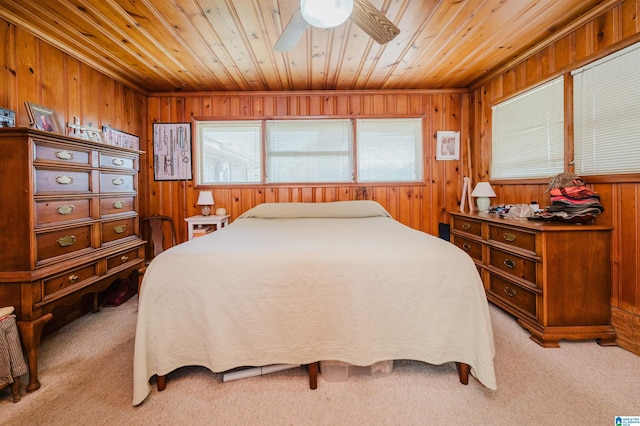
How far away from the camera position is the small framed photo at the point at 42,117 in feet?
6.42

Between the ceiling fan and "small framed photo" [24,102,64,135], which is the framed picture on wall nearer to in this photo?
"small framed photo" [24,102,64,135]

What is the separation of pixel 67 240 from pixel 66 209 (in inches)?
7.9

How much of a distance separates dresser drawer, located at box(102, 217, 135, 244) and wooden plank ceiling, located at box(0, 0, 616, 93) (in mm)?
1513

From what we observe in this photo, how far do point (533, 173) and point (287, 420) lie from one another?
2.89 m

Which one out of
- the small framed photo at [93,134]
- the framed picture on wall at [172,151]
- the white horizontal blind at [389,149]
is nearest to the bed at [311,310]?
the small framed photo at [93,134]

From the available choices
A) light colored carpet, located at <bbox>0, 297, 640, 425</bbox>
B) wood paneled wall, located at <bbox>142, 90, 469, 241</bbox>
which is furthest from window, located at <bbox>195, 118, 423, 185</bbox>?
light colored carpet, located at <bbox>0, 297, 640, 425</bbox>

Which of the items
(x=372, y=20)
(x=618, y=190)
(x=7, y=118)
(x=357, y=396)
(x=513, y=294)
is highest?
(x=372, y=20)

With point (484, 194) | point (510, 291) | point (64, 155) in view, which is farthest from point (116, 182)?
point (484, 194)

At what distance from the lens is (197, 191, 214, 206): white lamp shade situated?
3.18 metres

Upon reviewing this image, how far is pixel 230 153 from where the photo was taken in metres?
3.45

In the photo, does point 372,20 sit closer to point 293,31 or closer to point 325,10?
point 325,10

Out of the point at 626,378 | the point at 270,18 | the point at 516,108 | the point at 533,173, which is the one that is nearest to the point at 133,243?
the point at 270,18

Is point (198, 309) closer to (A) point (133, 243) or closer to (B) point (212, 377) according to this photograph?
(B) point (212, 377)

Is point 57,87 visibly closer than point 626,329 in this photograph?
No
